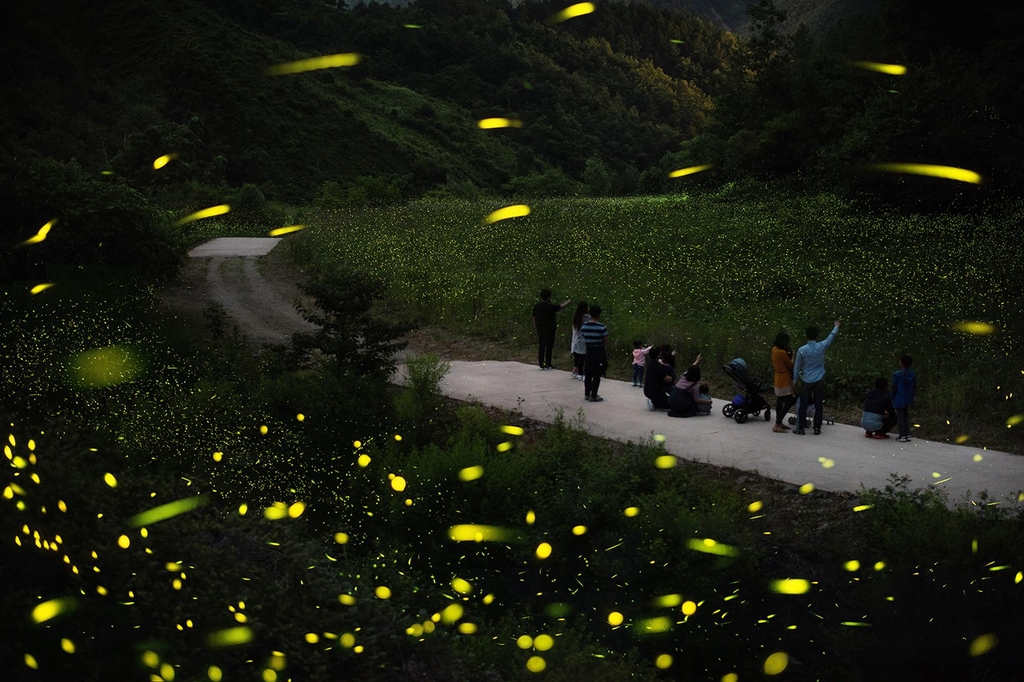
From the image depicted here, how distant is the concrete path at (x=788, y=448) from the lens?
955cm

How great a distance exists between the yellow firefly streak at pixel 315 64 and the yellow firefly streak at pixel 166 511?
66116mm

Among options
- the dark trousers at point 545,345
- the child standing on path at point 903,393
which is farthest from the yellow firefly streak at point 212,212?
the child standing on path at point 903,393

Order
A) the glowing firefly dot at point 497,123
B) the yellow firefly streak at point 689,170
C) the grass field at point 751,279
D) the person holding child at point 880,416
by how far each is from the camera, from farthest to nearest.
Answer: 1. the glowing firefly dot at point 497,123
2. the yellow firefly streak at point 689,170
3. the grass field at point 751,279
4. the person holding child at point 880,416

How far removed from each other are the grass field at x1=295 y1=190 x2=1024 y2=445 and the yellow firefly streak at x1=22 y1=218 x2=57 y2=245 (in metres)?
7.15

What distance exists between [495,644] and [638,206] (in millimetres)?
26866

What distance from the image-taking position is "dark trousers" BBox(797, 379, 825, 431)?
11078mm

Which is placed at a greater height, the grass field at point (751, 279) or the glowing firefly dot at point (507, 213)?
the grass field at point (751, 279)

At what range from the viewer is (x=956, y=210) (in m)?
24.8

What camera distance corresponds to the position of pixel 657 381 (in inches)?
489

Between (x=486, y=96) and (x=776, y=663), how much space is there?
81.0 metres

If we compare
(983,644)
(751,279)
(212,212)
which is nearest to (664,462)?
(983,644)

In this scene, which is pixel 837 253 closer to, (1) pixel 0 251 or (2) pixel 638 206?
(2) pixel 638 206

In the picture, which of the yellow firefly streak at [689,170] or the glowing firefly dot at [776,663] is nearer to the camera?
the glowing firefly dot at [776,663]

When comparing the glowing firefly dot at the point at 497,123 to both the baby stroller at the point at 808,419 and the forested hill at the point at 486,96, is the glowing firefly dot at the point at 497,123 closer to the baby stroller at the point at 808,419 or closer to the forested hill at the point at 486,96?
the forested hill at the point at 486,96
